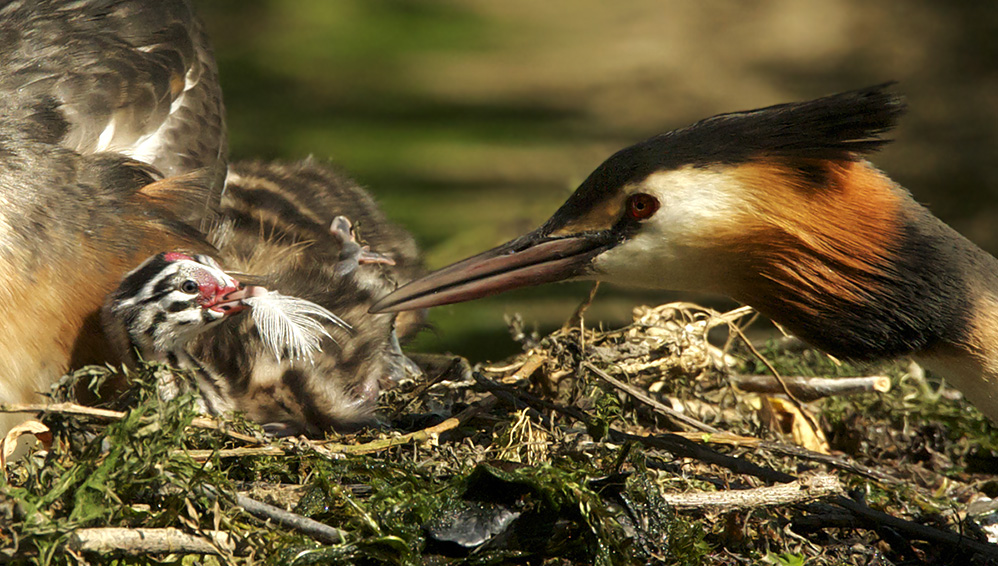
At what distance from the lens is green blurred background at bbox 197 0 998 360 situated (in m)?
5.50

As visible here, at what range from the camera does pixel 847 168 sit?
2.51m

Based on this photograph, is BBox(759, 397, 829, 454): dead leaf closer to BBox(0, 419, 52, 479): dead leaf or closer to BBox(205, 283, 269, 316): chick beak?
BBox(205, 283, 269, 316): chick beak

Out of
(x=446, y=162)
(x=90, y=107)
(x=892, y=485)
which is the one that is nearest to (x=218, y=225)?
(x=90, y=107)

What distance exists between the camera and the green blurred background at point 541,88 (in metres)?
5.50

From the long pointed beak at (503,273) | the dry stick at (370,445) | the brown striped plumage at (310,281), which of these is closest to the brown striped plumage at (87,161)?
the brown striped plumage at (310,281)

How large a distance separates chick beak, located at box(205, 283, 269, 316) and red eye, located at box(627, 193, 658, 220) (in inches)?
37.6

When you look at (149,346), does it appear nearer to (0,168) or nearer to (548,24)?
(0,168)

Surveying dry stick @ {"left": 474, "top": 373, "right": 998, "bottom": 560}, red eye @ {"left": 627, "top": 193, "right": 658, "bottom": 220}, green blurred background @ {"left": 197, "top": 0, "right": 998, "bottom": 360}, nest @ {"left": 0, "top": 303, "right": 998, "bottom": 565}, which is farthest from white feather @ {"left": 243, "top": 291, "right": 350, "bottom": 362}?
green blurred background @ {"left": 197, "top": 0, "right": 998, "bottom": 360}

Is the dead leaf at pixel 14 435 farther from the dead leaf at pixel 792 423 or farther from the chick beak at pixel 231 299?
the dead leaf at pixel 792 423

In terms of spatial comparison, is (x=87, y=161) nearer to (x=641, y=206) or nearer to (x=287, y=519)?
(x=287, y=519)

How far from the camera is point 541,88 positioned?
20.7 feet

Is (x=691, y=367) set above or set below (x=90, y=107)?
below

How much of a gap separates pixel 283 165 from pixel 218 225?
590 mm

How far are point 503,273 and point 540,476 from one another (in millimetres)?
612
